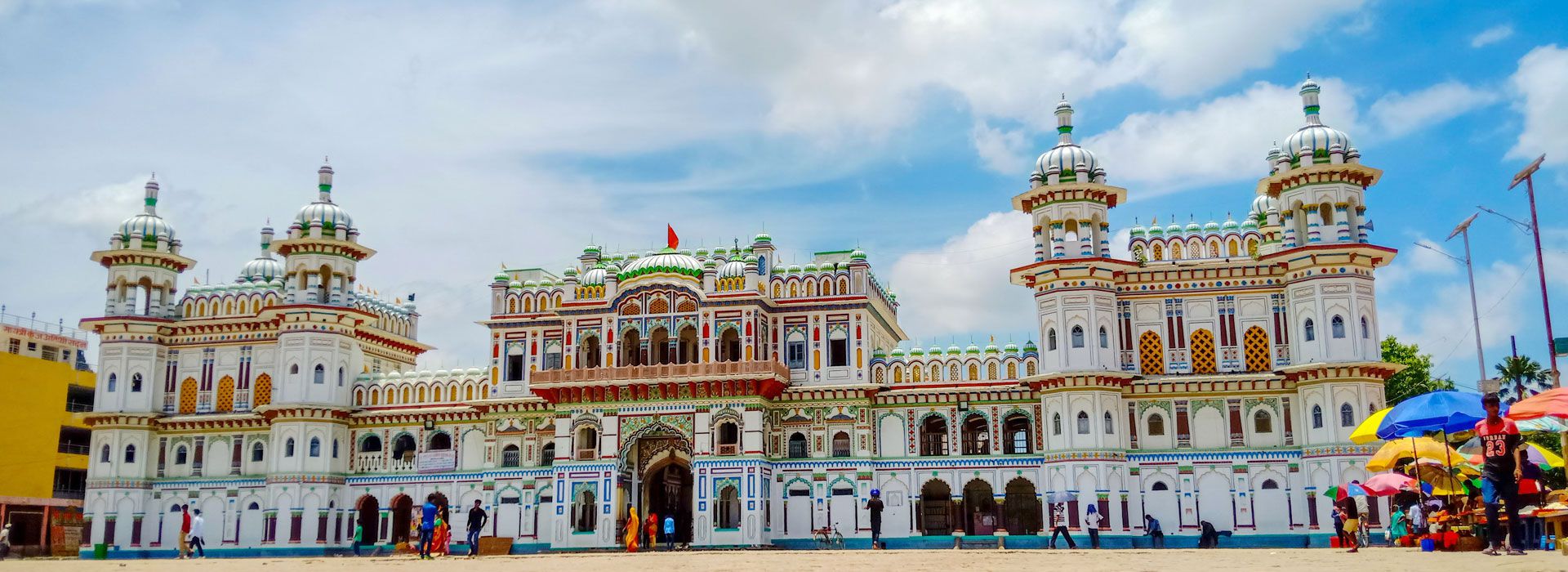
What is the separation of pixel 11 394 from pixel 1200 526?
42.7 m

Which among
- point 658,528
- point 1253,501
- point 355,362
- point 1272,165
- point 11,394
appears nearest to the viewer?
point 1253,501

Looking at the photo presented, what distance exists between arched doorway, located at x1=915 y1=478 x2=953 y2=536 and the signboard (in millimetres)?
15758

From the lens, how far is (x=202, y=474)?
4644 centimetres

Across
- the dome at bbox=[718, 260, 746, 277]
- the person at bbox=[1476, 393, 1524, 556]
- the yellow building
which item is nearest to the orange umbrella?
the person at bbox=[1476, 393, 1524, 556]

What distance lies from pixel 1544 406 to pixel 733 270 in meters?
26.6

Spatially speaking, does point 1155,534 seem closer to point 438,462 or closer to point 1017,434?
point 1017,434

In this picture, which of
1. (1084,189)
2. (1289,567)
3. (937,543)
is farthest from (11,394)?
A: (1289,567)

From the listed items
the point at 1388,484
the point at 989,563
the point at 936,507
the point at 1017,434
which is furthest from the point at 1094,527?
the point at 989,563

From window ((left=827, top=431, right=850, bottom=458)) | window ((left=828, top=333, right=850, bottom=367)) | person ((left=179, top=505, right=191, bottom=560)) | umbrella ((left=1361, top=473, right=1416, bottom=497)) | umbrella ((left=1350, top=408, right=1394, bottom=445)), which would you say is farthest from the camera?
person ((left=179, top=505, right=191, bottom=560))

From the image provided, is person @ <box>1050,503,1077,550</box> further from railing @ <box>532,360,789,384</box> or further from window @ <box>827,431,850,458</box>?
railing @ <box>532,360,789,384</box>

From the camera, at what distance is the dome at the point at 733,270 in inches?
1687

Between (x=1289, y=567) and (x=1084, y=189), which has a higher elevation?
(x=1084, y=189)

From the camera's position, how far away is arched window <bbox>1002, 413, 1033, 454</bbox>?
4184cm

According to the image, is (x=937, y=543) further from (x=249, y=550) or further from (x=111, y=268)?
(x=111, y=268)
